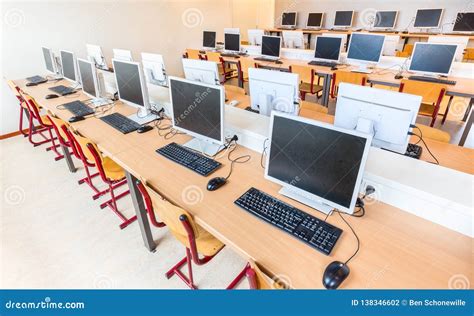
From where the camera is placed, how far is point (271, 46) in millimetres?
4883

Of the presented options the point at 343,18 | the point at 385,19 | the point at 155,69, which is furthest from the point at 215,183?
the point at 343,18

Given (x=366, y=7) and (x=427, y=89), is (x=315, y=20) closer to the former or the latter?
(x=366, y=7)

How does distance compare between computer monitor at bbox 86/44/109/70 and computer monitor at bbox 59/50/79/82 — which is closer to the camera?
computer monitor at bbox 59/50/79/82

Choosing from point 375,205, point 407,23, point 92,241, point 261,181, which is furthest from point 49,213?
point 407,23

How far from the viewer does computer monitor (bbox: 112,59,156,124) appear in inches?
85.1

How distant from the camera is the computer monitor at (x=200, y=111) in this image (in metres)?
1.59

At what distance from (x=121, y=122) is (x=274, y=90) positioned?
4.49 feet

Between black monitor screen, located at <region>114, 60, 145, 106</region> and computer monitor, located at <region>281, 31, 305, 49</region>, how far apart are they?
469cm

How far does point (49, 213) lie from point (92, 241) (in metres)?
0.68

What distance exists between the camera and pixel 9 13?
379 cm

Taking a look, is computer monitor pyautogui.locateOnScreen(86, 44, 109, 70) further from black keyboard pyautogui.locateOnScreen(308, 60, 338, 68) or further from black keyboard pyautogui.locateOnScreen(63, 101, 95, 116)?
black keyboard pyautogui.locateOnScreen(308, 60, 338, 68)

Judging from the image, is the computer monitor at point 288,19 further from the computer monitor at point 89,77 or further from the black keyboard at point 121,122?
Answer: the black keyboard at point 121,122

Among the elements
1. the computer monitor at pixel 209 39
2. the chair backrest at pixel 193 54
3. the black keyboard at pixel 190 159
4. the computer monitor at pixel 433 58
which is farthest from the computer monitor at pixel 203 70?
the computer monitor at pixel 209 39

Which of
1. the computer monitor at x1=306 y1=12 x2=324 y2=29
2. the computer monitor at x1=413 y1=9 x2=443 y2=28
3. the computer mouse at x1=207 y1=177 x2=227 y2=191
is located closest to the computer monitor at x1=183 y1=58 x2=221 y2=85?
the computer mouse at x1=207 y1=177 x2=227 y2=191
